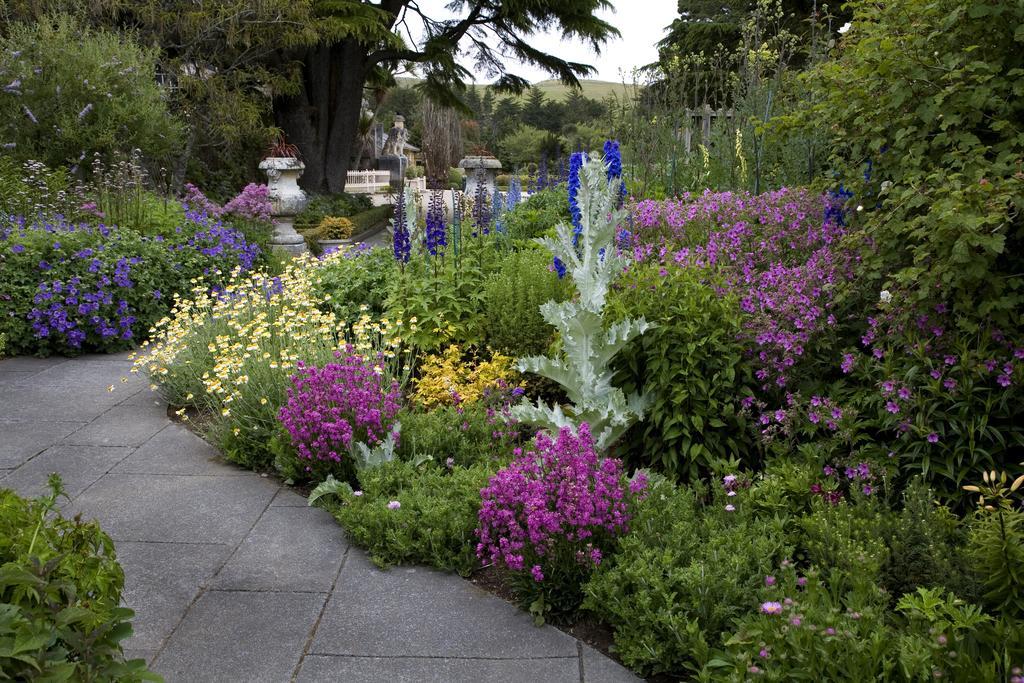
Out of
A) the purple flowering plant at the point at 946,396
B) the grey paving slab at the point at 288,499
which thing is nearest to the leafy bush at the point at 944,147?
the purple flowering plant at the point at 946,396

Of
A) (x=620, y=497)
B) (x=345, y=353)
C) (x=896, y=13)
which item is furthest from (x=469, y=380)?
(x=896, y=13)

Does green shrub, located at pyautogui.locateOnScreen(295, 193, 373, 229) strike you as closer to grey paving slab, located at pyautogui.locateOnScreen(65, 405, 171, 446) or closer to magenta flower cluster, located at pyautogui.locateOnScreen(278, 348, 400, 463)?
grey paving slab, located at pyautogui.locateOnScreen(65, 405, 171, 446)

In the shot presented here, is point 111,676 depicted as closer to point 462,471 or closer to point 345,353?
point 462,471

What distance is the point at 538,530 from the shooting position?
9.57ft

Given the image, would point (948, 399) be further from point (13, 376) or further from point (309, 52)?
point (309, 52)

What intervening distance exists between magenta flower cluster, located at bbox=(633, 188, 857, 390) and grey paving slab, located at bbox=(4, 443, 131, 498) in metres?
3.23

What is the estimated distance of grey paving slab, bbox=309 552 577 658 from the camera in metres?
2.70

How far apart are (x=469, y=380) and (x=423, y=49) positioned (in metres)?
16.2

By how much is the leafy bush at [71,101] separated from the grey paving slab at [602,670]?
10526 millimetres

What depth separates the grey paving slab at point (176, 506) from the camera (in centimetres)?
358

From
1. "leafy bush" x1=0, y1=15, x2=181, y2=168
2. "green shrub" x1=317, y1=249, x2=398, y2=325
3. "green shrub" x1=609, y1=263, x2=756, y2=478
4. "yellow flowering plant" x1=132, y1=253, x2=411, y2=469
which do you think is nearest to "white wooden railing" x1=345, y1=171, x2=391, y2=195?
"leafy bush" x1=0, y1=15, x2=181, y2=168

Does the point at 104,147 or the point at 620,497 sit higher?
the point at 104,147

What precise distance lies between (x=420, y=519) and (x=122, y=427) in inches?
108

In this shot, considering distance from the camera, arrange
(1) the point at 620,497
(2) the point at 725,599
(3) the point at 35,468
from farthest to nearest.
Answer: (3) the point at 35,468 < (1) the point at 620,497 < (2) the point at 725,599
